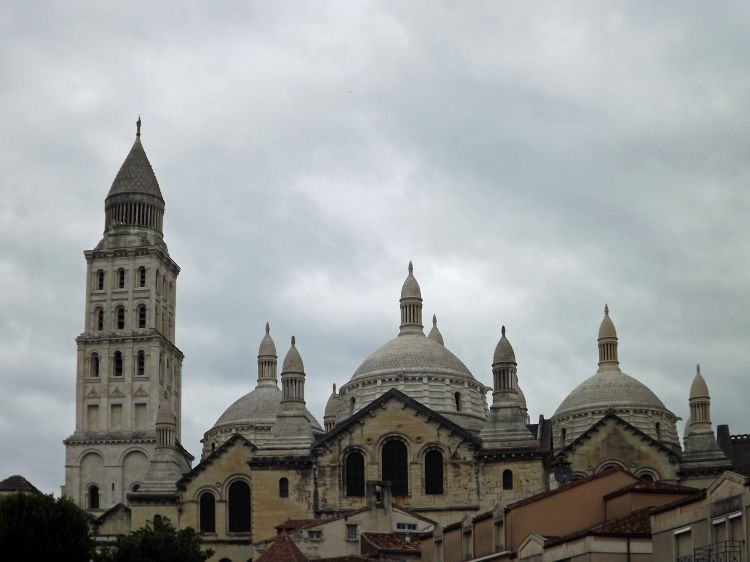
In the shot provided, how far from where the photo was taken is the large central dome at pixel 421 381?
9425 cm

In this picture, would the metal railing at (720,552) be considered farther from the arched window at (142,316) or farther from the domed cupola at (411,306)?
the arched window at (142,316)

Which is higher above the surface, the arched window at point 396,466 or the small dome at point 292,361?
the small dome at point 292,361

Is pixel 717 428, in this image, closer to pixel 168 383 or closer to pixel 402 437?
pixel 402 437

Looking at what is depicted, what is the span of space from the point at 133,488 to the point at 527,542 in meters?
67.4

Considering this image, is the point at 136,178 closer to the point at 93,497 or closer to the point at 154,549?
the point at 93,497

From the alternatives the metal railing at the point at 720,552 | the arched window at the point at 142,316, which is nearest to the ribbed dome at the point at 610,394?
the arched window at the point at 142,316

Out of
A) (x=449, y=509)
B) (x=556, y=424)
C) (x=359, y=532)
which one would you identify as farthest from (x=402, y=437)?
(x=556, y=424)

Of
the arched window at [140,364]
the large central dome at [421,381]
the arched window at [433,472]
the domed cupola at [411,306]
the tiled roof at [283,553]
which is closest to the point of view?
the tiled roof at [283,553]

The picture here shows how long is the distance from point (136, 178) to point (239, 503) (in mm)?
34868

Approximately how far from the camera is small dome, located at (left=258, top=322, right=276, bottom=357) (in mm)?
118625

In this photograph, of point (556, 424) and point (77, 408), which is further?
point (77, 408)

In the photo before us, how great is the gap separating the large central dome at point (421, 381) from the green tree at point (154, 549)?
21293mm

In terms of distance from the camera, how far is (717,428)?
10569cm

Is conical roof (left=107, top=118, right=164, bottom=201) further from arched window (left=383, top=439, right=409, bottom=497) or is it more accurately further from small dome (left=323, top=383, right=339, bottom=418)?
arched window (left=383, top=439, right=409, bottom=497)
